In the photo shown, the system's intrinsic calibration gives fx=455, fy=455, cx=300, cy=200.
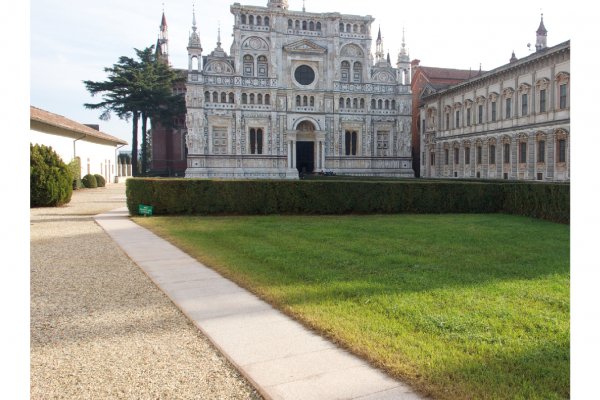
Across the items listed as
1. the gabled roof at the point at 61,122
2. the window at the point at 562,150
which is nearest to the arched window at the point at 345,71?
the window at the point at 562,150

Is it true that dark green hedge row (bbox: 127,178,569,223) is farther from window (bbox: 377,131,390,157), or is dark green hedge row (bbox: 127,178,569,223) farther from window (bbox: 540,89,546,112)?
window (bbox: 377,131,390,157)

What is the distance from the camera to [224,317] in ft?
18.4

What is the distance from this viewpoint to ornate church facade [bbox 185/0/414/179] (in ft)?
158

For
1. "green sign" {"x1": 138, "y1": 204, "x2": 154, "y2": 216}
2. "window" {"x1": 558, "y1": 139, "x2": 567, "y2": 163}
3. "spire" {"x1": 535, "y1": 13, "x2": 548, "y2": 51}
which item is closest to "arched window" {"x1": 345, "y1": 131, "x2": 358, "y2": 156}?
"spire" {"x1": 535, "y1": 13, "x2": 548, "y2": 51}

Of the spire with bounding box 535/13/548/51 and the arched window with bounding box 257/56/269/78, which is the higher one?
the spire with bounding box 535/13/548/51

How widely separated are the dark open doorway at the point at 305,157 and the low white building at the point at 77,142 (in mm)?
20783

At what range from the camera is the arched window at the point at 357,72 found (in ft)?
170

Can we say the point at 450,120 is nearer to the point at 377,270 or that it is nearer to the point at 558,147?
the point at 558,147

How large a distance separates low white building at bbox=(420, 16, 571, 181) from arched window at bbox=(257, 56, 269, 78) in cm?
1849

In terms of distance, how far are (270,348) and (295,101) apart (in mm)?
47481

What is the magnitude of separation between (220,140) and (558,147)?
3154 cm

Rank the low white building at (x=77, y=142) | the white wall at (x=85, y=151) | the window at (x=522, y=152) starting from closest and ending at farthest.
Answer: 1. the low white building at (x=77, y=142)
2. the white wall at (x=85, y=151)
3. the window at (x=522, y=152)

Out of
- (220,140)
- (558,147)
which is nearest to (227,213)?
(558,147)

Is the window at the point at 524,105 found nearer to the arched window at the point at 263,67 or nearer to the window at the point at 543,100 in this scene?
the window at the point at 543,100
